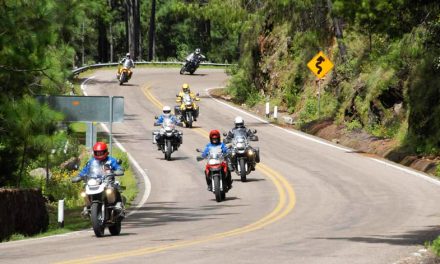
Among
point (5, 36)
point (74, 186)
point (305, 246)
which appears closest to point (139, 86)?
point (74, 186)

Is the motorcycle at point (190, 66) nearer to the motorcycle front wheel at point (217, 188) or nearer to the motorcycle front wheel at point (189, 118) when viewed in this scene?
the motorcycle front wheel at point (189, 118)

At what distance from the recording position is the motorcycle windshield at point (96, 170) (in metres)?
18.7

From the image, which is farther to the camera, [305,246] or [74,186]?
[74,186]

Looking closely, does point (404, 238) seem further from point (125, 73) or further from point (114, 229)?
point (125, 73)

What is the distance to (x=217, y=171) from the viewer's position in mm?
25750

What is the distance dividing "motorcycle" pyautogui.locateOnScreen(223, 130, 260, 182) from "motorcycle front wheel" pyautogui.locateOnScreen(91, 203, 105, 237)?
39.1 feet

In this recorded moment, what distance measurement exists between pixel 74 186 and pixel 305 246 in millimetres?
20228

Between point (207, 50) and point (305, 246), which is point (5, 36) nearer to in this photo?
point (305, 246)

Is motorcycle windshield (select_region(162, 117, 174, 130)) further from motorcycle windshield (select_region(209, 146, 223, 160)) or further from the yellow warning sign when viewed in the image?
motorcycle windshield (select_region(209, 146, 223, 160))

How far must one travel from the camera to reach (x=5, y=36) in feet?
67.5

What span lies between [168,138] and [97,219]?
18623mm

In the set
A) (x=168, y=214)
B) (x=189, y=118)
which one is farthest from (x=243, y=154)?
(x=189, y=118)

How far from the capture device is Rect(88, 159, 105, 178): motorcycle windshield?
18703 mm

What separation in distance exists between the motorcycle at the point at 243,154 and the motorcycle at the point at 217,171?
12.2 ft
